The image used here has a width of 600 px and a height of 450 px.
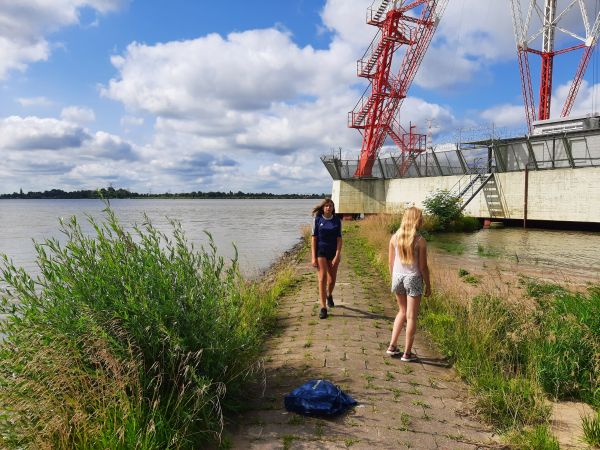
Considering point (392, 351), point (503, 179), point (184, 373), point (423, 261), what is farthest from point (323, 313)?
point (503, 179)

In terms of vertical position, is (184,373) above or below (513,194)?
below

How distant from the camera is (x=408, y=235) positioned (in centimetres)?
586

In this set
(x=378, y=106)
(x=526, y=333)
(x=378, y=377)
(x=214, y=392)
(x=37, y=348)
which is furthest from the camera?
(x=378, y=106)

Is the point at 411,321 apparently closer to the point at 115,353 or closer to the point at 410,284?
the point at 410,284

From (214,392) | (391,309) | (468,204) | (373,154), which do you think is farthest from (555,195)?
→ (214,392)

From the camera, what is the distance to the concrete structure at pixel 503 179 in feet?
87.9

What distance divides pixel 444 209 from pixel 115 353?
27.4 metres

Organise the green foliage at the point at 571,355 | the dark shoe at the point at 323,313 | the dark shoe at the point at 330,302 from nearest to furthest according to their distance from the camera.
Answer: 1. the green foliage at the point at 571,355
2. the dark shoe at the point at 323,313
3. the dark shoe at the point at 330,302

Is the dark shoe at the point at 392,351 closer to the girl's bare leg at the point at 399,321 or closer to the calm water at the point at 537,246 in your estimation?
the girl's bare leg at the point at 399,321

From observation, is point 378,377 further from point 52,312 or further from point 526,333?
point 52,312

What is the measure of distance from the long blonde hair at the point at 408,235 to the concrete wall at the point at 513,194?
79.6 ft

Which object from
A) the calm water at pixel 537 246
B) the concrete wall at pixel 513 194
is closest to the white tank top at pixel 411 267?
the calm water at pixel 537 246

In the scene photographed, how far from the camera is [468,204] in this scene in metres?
32.5

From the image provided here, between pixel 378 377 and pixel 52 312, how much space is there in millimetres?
3239
